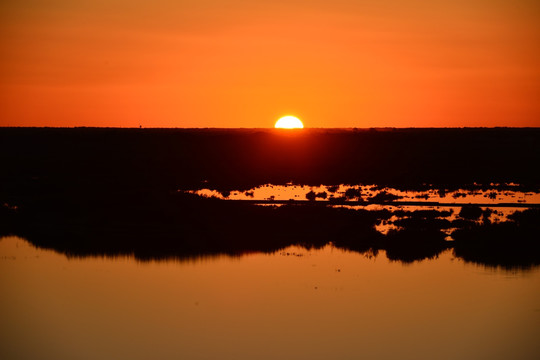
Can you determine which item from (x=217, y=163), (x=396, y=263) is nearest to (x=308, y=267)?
(x=396, y=263)

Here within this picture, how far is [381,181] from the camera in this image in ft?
192

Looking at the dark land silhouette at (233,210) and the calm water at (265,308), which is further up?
the dark land silhouette at (233,210)

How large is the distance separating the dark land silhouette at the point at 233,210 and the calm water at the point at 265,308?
2.02m

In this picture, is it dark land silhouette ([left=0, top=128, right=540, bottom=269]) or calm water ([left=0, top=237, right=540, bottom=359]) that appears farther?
dark land silhouette ([left=0, top=128, right=540, bottom=269])

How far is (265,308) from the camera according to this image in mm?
18953

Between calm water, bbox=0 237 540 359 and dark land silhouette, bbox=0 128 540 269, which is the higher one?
dark land silhouette, bbox=0 128 540 269

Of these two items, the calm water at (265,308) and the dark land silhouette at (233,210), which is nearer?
the calm water at (265,308)

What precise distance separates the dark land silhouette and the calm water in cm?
202

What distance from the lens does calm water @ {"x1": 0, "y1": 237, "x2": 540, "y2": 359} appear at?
1617 cm

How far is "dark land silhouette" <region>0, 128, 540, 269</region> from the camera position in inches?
1067

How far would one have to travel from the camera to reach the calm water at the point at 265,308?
1617cm

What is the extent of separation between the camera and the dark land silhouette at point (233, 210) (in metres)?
27.1

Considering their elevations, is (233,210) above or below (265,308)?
above

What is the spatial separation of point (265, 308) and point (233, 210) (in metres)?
16.0
